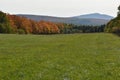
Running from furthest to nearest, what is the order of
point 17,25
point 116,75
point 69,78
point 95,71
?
point 17,25 < point 95,71 < point 116,75 < point 69,78

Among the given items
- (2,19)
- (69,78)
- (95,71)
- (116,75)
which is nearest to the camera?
(69,78)

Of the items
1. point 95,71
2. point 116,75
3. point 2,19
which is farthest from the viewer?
point 2,19

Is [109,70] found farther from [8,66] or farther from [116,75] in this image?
[8,66]

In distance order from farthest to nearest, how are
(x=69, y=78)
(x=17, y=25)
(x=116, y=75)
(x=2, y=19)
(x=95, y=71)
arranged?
(x=17, y=25)
(x=2, y=19)
(x=95, y=71)
(x=116, y=75)
(x=69, y=78)

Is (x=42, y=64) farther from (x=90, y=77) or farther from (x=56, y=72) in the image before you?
(x=90, y=77)

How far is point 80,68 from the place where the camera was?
25281 millimetres

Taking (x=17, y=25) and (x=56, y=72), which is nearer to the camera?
(x=56, y=72)

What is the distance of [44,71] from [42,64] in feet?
12.7

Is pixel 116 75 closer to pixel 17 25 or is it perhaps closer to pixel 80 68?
pixel 80 68

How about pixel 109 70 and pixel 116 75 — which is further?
pixel 109 70

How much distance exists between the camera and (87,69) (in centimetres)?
2495

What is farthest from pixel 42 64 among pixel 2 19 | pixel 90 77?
pixel 2 19

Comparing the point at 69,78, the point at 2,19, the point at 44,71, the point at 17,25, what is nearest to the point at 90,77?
the point at 69,78

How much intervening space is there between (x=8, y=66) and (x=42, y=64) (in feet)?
9.21
